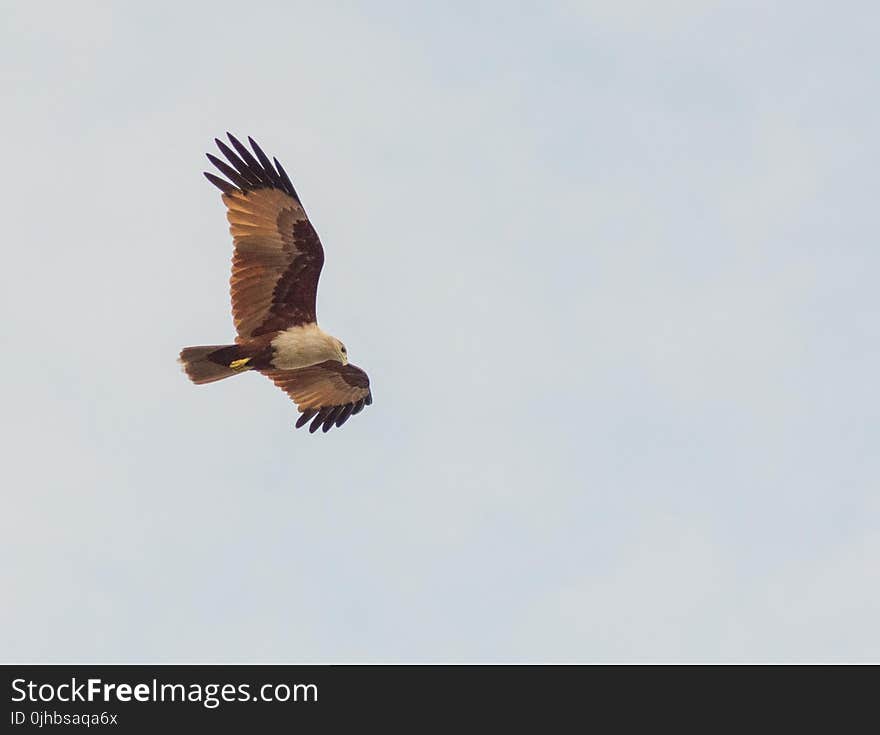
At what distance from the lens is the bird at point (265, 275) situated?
28531 millimetres

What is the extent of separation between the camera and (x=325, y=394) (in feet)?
103

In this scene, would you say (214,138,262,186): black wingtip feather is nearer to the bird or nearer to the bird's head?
the bird

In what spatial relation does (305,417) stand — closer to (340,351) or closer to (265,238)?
(340,351)

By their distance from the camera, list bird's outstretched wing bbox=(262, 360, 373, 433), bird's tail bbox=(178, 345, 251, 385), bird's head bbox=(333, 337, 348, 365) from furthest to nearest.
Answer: bird's outstretched wing bbox=(262, 360, 373, 433) < bird's head bbox=(333, 337, 348, 365) < bird's tail bbox=(178, 345, 251, 385)

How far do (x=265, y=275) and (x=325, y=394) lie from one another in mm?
3280

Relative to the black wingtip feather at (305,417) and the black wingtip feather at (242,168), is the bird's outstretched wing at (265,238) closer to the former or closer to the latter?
the black wingtip feather at (242,168)

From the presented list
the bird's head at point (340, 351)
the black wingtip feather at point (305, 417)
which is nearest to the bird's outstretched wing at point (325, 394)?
the black wingtip feather at point (305, 417)

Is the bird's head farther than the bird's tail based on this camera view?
Yes

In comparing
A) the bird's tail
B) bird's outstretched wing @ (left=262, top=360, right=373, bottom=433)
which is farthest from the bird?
bird's outstretched wing @ (left=262, top=360, right=373, bottom=433)

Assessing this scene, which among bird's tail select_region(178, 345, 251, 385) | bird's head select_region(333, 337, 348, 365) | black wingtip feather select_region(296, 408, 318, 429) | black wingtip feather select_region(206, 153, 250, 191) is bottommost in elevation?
bird's tail select_region(178, 345, 251, 385)

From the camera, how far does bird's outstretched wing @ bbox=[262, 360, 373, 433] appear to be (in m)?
31.1

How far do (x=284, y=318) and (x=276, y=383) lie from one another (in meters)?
2.74
